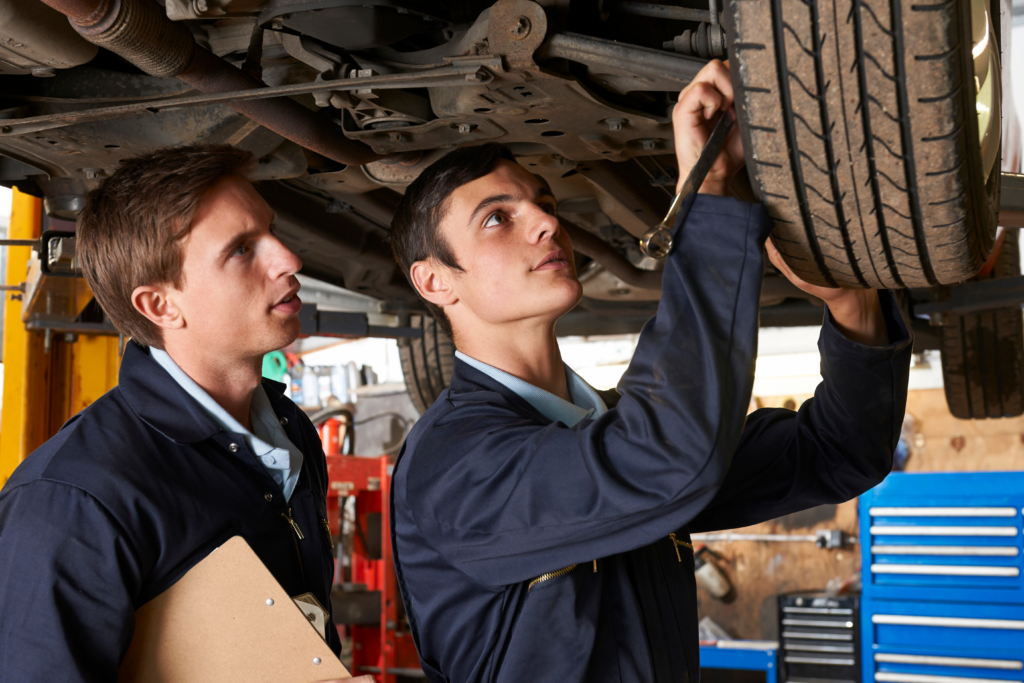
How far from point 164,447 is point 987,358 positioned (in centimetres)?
294

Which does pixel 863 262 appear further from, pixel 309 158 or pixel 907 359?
pixel 309 158

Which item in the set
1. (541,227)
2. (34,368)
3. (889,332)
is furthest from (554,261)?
(34,368)

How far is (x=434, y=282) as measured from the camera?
1.28m

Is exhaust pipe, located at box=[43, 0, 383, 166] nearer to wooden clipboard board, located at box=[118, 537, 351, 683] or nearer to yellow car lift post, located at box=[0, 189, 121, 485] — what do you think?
wooden clipboard board, located at box=[118, 537, 351, 683]

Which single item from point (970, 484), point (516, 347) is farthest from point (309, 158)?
point (970, 484)

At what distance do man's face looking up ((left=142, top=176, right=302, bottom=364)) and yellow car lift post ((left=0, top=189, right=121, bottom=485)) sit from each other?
5.50 feet

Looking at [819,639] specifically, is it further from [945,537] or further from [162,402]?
[162,402]

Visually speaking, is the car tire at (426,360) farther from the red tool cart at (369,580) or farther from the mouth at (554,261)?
the mouth at (554,261)

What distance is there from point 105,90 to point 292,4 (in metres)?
0.51

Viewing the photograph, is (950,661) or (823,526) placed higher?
(823,526)

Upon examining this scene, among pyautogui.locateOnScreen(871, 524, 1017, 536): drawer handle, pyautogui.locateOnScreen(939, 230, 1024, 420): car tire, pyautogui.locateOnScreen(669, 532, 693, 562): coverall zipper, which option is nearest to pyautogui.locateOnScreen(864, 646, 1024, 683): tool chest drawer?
pyautogui.locateOnScreen(871, 524, 1017, 536): drawer handle

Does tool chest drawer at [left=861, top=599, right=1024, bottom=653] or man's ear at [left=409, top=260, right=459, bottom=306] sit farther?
tool chest drawer at [left=861, top=599, right=1024, bottom=653]

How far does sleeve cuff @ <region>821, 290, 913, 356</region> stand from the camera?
1.05 m

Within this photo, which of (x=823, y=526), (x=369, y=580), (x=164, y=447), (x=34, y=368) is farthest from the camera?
(x=823, y=526)
